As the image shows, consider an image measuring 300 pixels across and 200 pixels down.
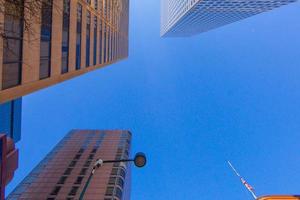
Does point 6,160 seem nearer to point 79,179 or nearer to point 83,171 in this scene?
point 79,179

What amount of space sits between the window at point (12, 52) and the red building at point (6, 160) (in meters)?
7.88

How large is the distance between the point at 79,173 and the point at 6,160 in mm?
39436

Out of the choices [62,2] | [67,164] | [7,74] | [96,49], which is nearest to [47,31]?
[62,2]

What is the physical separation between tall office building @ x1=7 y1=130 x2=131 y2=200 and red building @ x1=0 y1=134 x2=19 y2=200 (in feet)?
97.3

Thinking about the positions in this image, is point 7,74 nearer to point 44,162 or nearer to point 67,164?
point 67,164

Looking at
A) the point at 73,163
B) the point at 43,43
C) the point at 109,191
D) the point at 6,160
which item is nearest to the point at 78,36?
the point at 43,43

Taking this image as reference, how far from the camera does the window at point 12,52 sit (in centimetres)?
1464

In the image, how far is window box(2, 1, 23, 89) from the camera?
14.6 m

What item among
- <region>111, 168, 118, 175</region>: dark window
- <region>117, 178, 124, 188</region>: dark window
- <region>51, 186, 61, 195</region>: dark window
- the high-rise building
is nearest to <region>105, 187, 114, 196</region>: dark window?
<region>117, 178, 124, 188</region>: dark window

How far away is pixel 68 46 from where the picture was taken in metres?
24.1

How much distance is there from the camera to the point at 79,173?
61.2m

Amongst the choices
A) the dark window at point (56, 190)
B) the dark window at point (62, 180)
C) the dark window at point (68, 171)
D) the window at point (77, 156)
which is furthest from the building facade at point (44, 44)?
the window at point (77, 156)

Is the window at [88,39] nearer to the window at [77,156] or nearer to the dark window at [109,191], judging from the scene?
the dark window at [109,191]

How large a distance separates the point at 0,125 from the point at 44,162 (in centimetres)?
2847
